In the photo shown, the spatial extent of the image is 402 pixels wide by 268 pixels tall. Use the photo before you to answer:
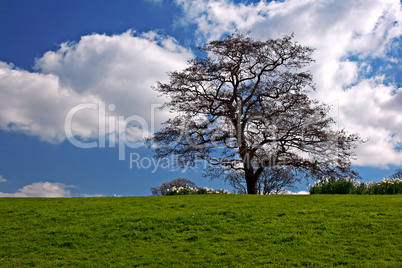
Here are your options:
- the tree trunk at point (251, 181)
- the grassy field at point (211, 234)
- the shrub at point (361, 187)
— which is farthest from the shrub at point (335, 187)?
the tree trunk at point (251, 181)

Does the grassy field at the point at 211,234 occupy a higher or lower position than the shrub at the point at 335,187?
lower

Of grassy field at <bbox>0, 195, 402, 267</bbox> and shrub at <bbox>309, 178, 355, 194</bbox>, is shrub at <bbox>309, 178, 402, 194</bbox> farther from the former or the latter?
grassy field at <bbox>0, 195, 402, 267</bbox>

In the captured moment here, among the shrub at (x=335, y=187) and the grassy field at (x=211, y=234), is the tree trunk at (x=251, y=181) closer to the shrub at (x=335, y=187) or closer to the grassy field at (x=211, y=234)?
the shrub at (x=335, y=187)

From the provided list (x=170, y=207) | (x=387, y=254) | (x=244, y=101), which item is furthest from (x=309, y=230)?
(x=244, y=101)

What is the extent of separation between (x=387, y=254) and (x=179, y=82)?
18.1 m

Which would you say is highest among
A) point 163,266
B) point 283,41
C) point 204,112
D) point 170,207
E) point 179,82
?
point 283,41

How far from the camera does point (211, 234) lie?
10500 mm

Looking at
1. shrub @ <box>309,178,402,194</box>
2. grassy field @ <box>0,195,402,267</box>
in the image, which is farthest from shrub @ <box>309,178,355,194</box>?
grassy field @ <box>0,195,402,267</box>

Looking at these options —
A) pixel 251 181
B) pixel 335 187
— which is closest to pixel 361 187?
pixel 335 187

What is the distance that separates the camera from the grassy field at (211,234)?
8812mm

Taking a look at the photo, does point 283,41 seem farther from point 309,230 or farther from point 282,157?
point 309,230

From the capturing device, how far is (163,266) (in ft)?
28.3

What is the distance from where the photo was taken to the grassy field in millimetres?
8812

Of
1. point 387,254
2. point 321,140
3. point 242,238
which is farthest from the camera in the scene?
point 321,140
